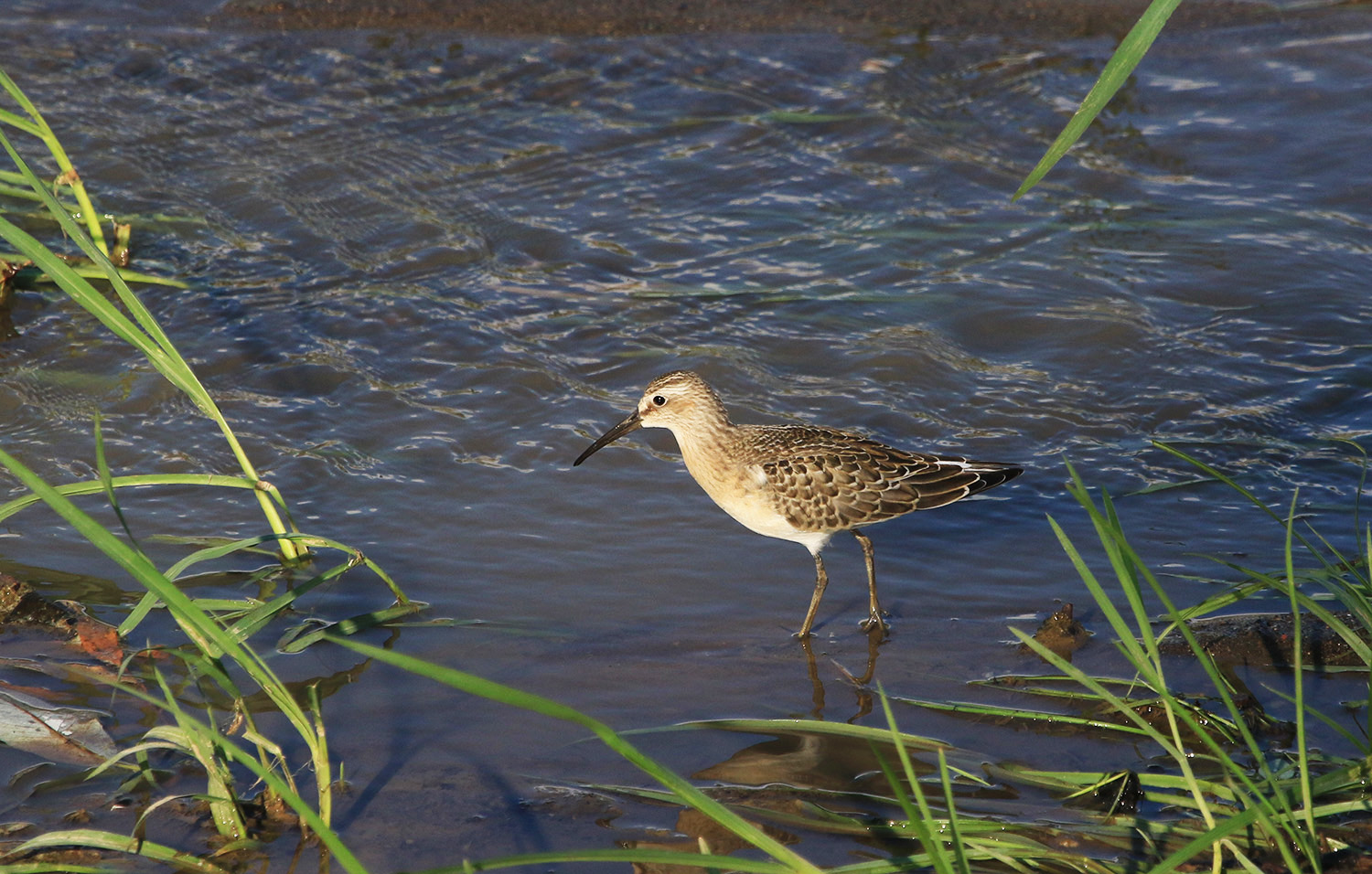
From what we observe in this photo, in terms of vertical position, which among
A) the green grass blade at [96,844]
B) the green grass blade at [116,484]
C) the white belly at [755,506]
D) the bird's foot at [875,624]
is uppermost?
the green grass blade at [116,484]

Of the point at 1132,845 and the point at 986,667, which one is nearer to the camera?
the point at 1132,845

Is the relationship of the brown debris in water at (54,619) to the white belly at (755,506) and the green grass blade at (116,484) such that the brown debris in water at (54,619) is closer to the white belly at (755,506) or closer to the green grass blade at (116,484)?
the green grass blade at (116,484)

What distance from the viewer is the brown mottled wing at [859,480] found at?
6262 mm

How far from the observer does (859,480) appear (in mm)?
6414

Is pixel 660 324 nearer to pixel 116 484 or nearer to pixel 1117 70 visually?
pixel 116 484

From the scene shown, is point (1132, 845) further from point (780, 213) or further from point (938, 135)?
point (938, 135)

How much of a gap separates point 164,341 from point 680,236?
5.76 metres

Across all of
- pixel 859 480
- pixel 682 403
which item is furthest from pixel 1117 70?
pixel 682 403

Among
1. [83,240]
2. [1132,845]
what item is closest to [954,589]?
[1132,845]

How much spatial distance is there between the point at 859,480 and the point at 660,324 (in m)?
2.78

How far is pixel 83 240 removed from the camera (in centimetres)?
428

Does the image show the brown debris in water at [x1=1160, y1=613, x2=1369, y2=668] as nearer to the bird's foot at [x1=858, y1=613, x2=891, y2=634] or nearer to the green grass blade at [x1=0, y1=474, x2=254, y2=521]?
the bird's foot at [x1=858, y1=613, x2=891, y2=634]

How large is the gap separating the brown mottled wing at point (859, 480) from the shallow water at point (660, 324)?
0.44m

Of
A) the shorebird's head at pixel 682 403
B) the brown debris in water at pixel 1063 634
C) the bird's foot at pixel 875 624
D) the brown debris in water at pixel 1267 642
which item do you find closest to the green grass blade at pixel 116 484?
the shorebird's head at pixel 682 403
